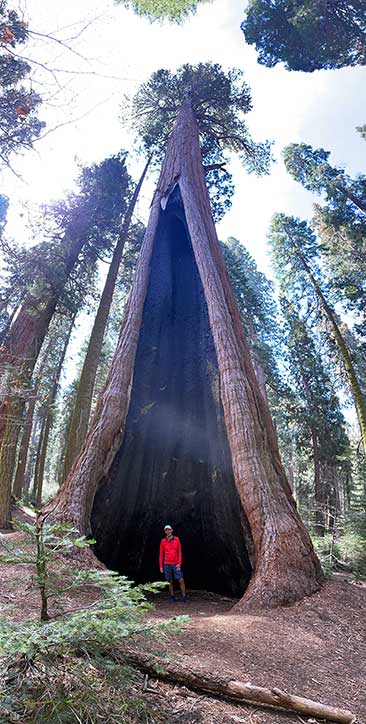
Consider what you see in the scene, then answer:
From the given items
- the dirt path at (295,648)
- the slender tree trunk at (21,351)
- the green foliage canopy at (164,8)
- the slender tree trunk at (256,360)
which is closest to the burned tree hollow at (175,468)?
the dirt path at (295,648)

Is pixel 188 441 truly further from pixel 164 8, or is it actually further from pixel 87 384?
pixel 164 8

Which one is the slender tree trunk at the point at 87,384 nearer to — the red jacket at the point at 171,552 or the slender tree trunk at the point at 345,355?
the red jacket at the point at 171,552

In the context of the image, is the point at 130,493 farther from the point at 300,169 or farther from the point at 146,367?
the point at 300,169

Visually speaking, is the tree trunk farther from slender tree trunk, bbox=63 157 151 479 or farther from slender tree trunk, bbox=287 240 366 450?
slender tree trunk, bbox=287 240 366 450

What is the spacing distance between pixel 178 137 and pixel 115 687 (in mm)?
12123

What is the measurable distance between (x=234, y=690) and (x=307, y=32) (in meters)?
14.4

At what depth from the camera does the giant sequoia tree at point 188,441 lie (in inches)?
215

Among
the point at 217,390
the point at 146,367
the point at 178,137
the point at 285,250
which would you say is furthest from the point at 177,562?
the point at 285,250

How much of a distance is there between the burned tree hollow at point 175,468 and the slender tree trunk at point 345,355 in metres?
6.50

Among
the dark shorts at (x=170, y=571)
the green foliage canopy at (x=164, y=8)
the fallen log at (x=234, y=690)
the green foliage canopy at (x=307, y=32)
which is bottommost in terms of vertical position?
the fallen log at (x=234, y=690)

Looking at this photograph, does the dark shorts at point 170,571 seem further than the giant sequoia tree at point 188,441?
Yes

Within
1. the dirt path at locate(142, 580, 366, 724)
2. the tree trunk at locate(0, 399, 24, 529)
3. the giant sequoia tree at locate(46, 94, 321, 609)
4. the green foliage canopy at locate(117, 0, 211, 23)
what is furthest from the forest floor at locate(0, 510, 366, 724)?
the green foliage canopy at locate(117, 0, 211, 23)

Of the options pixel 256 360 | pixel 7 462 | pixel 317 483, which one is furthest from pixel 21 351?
pixel 317 483

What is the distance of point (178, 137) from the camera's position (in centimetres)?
1116
